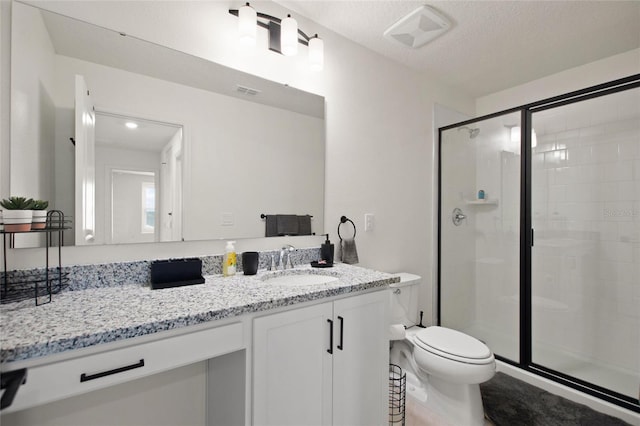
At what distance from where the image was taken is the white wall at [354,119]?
4.27ft

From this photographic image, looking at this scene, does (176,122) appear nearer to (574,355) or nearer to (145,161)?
(145,161)

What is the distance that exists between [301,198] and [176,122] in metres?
0.75

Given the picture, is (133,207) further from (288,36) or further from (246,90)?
(288,36)

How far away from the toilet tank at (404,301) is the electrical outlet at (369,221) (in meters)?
0.40

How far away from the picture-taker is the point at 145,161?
129 centimetres

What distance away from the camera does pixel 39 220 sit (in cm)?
99

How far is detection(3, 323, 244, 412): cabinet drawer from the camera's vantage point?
71 cm

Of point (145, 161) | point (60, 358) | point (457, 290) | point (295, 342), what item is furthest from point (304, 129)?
point (457, 290)

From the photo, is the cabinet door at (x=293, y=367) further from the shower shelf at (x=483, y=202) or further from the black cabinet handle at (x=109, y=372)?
the shower shelf at (x=483, y=202)

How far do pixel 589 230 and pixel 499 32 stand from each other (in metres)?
1.55

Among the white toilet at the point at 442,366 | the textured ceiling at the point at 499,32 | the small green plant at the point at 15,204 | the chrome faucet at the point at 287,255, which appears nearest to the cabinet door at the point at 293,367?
the chrome faucet at the point at 287,255

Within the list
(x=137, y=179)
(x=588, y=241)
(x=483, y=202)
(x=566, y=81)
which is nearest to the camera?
(x=137, y=179)

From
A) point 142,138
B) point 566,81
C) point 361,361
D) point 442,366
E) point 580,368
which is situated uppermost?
point 566,81

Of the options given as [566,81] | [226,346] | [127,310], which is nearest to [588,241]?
[566,81]
